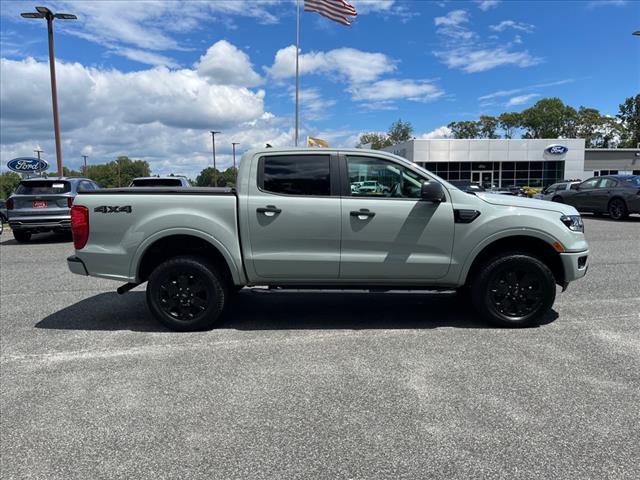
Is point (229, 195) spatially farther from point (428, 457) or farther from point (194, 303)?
point (428, 457)

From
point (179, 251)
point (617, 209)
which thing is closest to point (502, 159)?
point (617, 209)

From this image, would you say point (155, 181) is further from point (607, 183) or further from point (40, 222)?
point (607, 183)

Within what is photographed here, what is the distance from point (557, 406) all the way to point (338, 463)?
1648mm

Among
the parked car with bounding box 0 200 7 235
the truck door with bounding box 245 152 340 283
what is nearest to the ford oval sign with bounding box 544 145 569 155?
the parked car with bounding box 0 200 7 235

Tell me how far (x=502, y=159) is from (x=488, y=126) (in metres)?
64.6

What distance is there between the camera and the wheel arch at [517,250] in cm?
508

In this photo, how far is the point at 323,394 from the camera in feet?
11.9

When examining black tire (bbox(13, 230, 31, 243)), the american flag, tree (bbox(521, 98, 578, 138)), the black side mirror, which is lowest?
black tire (bbox(13, 230, 31, 243))

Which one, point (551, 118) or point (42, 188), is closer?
point (42, 188)

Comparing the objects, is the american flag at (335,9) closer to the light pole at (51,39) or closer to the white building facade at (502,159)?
the light pole at (51,39)

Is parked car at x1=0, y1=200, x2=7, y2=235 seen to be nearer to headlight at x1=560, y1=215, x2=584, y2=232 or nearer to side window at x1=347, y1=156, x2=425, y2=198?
side window at x1=347, y1=156, x2=425, y2=198

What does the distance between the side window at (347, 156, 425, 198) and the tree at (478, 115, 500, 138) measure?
109788mm

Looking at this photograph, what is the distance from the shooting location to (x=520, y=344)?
465cm

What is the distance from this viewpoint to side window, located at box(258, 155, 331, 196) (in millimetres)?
5043
